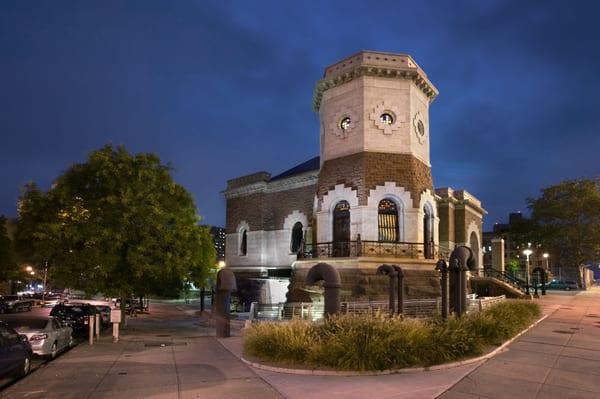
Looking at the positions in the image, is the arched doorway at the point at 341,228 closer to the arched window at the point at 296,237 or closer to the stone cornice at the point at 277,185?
the stone cornice at the point at 277,185

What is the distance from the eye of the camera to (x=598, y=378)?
9.91 meters

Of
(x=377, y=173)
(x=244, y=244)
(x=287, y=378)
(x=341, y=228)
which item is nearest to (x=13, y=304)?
(x=244, y=244)

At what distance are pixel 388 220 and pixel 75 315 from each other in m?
14.9

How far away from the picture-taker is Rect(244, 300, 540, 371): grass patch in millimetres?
10867

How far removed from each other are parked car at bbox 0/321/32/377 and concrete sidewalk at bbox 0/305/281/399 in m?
0.32

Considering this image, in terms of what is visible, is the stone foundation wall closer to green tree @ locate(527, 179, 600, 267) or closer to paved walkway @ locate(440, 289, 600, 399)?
paved walkway @ locate(440, 289, 600, 399)

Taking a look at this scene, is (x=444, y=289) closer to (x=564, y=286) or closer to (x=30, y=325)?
(x=30, y=325)

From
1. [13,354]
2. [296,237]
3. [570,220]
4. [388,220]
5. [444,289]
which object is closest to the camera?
[13,354]

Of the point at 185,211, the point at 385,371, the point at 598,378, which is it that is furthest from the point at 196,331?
the point at 598,378

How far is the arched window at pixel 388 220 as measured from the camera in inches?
940

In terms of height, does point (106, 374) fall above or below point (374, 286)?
below

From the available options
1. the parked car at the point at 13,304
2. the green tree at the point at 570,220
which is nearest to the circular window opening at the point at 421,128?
the parked car at the point at 13,304

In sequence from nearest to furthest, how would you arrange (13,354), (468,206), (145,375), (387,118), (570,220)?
(13,354), (145,375), (387,118), (468,206), (570,220)

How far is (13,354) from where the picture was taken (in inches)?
438
